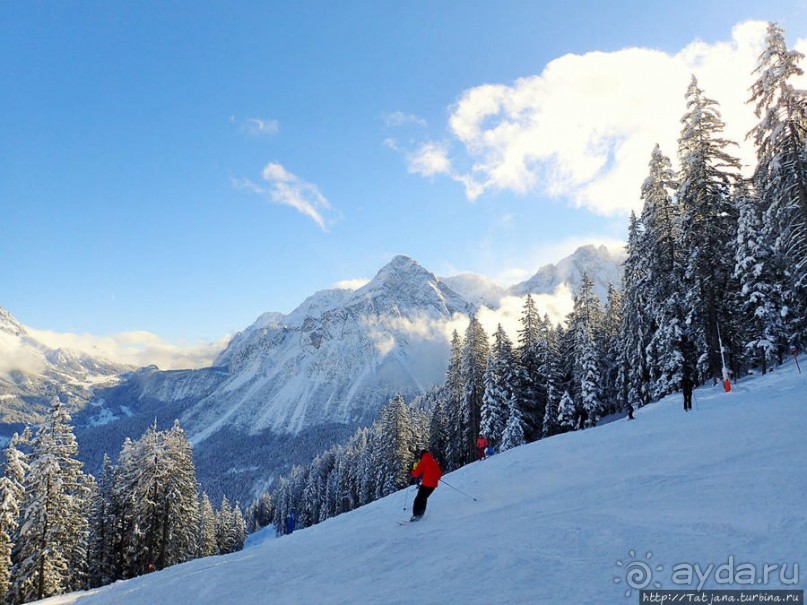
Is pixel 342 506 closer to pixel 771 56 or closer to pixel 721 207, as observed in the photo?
pixel 721 207

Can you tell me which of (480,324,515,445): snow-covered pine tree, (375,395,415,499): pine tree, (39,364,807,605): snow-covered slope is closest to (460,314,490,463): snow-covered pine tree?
(480,324,515,445): snow-covered pine tree

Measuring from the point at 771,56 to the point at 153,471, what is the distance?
47.4m

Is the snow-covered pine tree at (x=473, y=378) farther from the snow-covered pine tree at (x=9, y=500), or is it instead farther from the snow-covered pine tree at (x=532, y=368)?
the snow-covered pine tree at (x=9, y=500)

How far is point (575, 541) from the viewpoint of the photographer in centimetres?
767

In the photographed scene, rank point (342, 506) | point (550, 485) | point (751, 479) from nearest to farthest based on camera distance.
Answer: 1. point (751, 479)
2. point (550, 485)
3. point (342, 506)

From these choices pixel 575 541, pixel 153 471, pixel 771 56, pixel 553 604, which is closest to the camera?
pixel 553 604

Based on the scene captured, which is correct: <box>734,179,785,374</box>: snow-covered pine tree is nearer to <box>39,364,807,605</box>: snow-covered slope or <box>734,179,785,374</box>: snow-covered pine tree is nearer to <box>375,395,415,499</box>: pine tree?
<box>39,364,807,605</box>: snow-covered slope

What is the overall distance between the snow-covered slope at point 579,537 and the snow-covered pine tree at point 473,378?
3645cm

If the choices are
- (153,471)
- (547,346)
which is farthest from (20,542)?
(547,346)

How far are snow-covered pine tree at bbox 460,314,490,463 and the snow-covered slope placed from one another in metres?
36.4

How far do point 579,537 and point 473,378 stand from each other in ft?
147

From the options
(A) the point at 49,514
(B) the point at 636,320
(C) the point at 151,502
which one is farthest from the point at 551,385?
(A) the point at 49,514

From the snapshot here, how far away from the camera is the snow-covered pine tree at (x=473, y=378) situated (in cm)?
5191

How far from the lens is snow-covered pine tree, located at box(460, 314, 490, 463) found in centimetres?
5191
